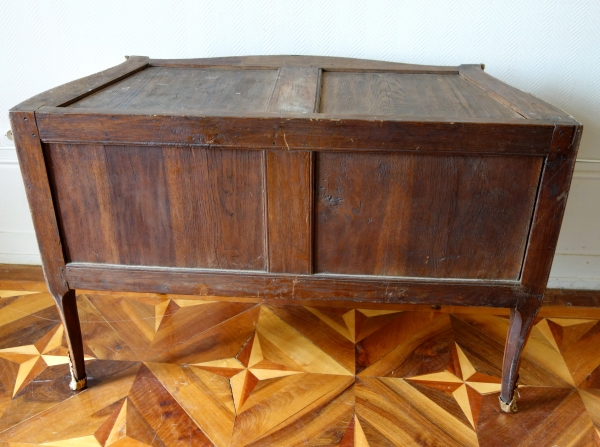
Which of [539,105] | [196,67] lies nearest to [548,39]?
[539,105]

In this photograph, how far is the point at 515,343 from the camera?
99 cm

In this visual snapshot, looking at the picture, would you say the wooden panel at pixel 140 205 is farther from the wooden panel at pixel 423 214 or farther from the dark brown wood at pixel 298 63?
the dark brown wood at pixel 298 63

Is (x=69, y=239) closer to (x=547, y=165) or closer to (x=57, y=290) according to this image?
(x=57, y=290)

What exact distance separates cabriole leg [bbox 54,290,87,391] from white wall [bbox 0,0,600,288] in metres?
0.65

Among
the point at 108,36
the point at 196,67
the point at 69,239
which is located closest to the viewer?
the point at 69,239

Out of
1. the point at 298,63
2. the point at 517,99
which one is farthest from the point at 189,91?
the point at 517,99

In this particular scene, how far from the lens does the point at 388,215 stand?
875mm

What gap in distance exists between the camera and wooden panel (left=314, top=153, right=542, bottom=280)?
831 mm

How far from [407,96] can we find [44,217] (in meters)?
0.69

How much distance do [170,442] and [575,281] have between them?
1.17m

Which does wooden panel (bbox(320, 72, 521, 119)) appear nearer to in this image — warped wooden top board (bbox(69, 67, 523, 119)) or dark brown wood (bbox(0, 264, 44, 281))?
warped wooden top board (bbox(69, 67, 523, 119))

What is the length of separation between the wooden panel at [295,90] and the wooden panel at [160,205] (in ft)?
0.34

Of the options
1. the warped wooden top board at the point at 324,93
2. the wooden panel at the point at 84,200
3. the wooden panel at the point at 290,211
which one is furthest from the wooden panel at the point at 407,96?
the wooden panel at the point at 84,200

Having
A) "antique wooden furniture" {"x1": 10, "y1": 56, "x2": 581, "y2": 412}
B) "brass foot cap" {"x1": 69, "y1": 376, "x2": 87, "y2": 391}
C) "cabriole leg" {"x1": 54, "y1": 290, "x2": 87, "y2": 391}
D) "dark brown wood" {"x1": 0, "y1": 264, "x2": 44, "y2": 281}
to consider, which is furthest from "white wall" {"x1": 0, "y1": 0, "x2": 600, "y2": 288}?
"brass foot cap" {"x1": 69, "y1": 376, "x2": 87, "y2": 391}
